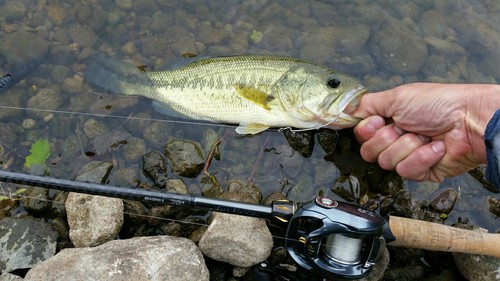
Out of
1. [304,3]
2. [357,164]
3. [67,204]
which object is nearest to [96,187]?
[67,204]

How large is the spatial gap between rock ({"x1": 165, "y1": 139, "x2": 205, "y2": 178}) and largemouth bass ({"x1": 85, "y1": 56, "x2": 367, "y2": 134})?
311mm

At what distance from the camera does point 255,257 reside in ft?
11.9

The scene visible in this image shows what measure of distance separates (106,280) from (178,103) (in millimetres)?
1914

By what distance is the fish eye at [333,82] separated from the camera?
4117mm

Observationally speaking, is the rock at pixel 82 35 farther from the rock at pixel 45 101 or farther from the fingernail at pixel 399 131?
the fingernail at pixel 399 131

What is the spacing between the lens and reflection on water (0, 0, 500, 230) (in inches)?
177

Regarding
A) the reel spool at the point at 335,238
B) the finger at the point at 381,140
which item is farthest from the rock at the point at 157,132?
the reel spool at the point at 335,238

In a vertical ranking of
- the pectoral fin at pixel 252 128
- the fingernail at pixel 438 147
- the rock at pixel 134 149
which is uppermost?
the fingernail at pixel 438 147

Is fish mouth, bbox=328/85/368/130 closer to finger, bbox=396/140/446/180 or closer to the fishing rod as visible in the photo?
finger, bbox=396/140/446/180

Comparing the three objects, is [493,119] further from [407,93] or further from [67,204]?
[67,204]

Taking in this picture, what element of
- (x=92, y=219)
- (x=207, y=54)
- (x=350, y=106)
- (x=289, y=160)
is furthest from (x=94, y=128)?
(x=350, y=106)

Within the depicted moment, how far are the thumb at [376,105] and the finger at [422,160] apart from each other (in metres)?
0.40

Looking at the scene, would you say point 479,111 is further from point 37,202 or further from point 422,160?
point 37,202

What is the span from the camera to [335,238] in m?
3.06
